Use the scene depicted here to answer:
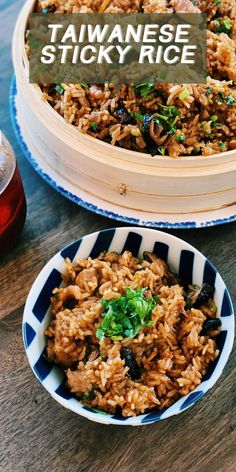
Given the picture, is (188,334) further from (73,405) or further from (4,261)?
(4,261)

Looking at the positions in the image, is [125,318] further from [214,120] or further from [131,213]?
[214,120]

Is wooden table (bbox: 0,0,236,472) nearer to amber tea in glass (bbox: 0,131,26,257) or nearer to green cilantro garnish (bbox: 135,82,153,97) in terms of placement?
amber tea in glass (bbox: 0,131,26,257)

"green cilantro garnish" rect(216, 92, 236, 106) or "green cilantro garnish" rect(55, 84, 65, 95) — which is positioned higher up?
Answer: "green cilantro garnish" rect(55, 84, 65, 95)

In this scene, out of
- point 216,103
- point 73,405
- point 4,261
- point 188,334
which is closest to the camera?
point 73,405

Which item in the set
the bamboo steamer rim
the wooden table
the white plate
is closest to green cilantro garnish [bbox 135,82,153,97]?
the bamboo steamer rim

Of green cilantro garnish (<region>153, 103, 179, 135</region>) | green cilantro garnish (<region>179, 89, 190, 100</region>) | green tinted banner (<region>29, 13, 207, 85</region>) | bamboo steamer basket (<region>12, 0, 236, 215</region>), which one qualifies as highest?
green tinted banner (<region>29, 13, 207, 85</region>)

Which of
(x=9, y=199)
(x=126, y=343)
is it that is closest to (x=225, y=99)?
(x=9, y=199)

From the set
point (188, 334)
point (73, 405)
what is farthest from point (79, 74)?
point (73, 405)
